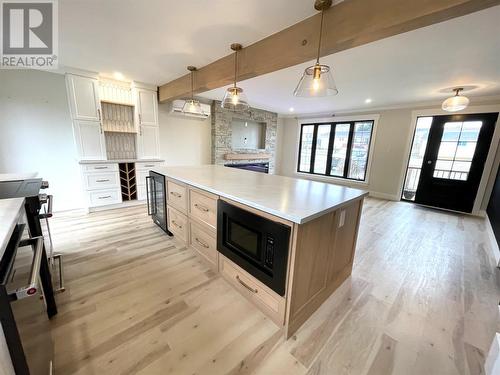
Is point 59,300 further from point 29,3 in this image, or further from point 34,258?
point 29,3

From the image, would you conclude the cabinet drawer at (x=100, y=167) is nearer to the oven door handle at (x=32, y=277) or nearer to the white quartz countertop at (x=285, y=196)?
the white quartz countertop at (x=285, y=196)

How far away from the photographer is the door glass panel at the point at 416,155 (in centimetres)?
460

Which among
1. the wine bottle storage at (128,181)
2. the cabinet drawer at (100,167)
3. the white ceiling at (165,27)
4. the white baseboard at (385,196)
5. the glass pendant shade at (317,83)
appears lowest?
the white baseboard at (385,196)

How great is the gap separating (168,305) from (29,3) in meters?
2.78

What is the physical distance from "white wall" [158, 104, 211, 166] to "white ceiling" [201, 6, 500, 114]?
3.59 feet

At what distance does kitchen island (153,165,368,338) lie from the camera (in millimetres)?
1295

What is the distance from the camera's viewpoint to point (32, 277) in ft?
2.49

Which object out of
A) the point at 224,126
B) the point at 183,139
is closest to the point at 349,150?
the point at 224,126

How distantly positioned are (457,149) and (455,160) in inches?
8.9

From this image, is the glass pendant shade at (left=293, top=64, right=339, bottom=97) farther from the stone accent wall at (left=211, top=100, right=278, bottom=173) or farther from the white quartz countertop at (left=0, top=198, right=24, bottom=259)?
the stone accent wall at (left=211, top=100, right=278, bottom=173)

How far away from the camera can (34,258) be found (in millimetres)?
876

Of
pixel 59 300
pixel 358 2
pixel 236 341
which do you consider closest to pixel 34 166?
pixel 59 300

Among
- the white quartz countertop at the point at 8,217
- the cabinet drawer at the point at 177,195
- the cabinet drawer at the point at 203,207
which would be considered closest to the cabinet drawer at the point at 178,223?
the cabinet drawer at the point at 177,195

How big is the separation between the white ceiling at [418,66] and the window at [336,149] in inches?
51.9
